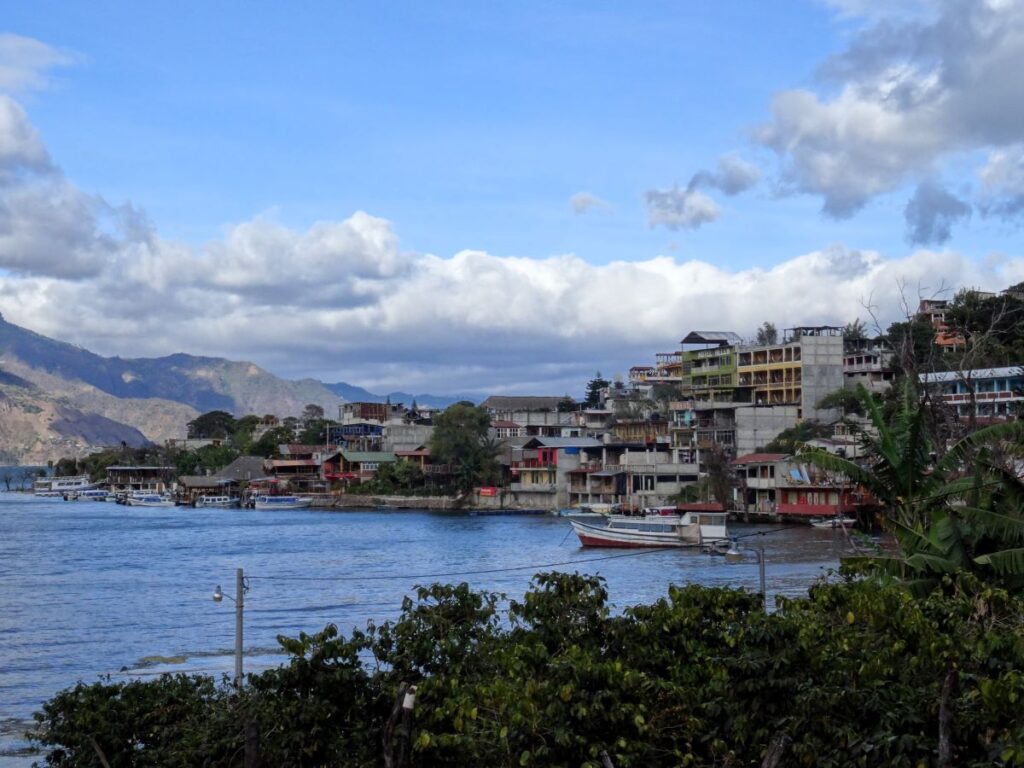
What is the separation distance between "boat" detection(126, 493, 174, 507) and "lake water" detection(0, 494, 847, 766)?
31.2m

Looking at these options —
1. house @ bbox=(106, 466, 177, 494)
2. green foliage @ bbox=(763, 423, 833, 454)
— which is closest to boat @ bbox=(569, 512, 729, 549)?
green foliage @ bbox=(763, 423, 833, 454)

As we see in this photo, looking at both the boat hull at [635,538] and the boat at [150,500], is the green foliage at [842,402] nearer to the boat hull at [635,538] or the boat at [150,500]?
the boat hull at [635,538]

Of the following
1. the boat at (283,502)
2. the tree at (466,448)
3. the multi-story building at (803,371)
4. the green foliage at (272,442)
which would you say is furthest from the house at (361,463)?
the multi-story building at (803,371)

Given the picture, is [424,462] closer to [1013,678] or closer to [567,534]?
[567,534]

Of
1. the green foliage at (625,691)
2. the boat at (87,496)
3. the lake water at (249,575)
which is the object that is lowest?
the lake water at (249,575)

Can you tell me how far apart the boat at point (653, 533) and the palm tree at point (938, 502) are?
1547 inches

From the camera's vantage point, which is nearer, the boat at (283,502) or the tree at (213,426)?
the boat at (283,502)

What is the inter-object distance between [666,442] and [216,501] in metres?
52.3

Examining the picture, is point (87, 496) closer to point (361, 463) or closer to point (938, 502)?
point (361, 463)

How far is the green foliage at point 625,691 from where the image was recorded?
10375 millimetres

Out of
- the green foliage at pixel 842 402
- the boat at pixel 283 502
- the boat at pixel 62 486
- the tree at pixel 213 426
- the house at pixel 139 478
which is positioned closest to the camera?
the green foliage at pixel 842 402

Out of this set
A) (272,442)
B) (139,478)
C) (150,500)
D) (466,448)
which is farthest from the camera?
(139,478)

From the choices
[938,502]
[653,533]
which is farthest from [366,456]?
[938,502]

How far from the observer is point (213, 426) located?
171 m
